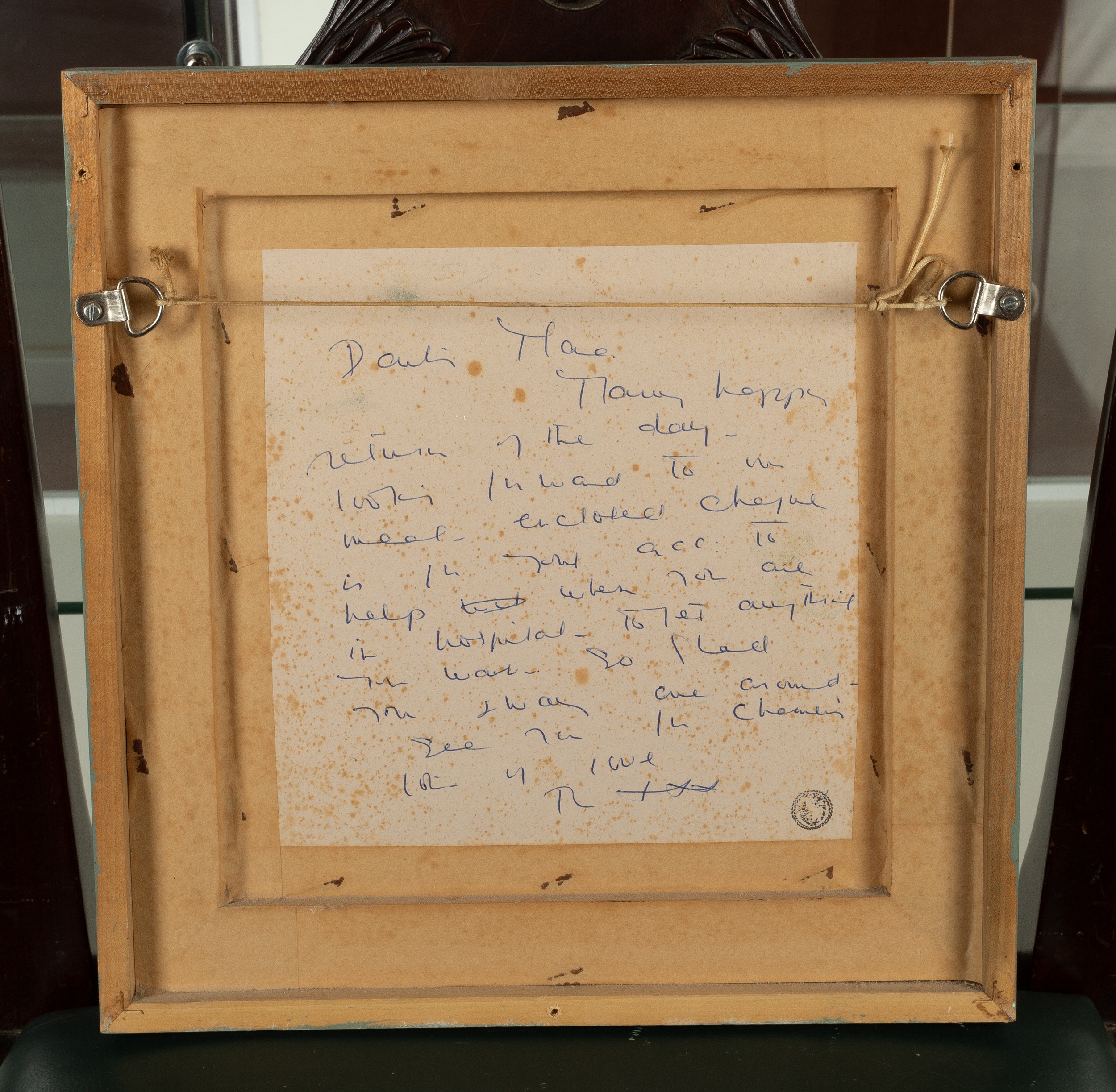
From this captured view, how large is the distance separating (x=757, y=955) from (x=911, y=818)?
131 mm

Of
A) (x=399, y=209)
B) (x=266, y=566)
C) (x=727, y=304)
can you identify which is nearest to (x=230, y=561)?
(x=266, y=566)

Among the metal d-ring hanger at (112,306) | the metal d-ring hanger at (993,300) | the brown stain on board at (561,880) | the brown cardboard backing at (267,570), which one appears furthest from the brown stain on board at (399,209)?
the brown stain on board at (561,880)

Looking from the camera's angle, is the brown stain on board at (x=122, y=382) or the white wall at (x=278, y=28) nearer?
the brown stain on board at (x=122, y=382)

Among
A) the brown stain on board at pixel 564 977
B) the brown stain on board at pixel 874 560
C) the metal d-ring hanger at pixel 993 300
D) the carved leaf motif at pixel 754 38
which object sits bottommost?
the brown stain on board at pixel 564 977

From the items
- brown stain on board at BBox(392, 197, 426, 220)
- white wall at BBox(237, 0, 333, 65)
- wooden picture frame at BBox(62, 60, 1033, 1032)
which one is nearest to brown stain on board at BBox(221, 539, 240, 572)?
wooden picture frame at BBox(62, 60, 1033, 1032)

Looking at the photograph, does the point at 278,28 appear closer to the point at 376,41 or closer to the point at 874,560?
the point at 376,41

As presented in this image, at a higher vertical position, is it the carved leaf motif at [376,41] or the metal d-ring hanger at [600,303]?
the carved leaf motif at [376,41]

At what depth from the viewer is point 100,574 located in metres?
0.55

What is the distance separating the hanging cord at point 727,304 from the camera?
0.53 meters

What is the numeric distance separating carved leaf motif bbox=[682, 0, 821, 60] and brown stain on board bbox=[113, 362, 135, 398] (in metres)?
0.39

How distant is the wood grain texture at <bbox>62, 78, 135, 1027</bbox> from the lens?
526 millimetres

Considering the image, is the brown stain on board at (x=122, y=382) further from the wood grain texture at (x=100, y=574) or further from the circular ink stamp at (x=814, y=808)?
the circular ink stamp at (x=814, y=808)

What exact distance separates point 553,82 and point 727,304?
163mm

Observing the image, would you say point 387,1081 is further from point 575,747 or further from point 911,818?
point 911,818
